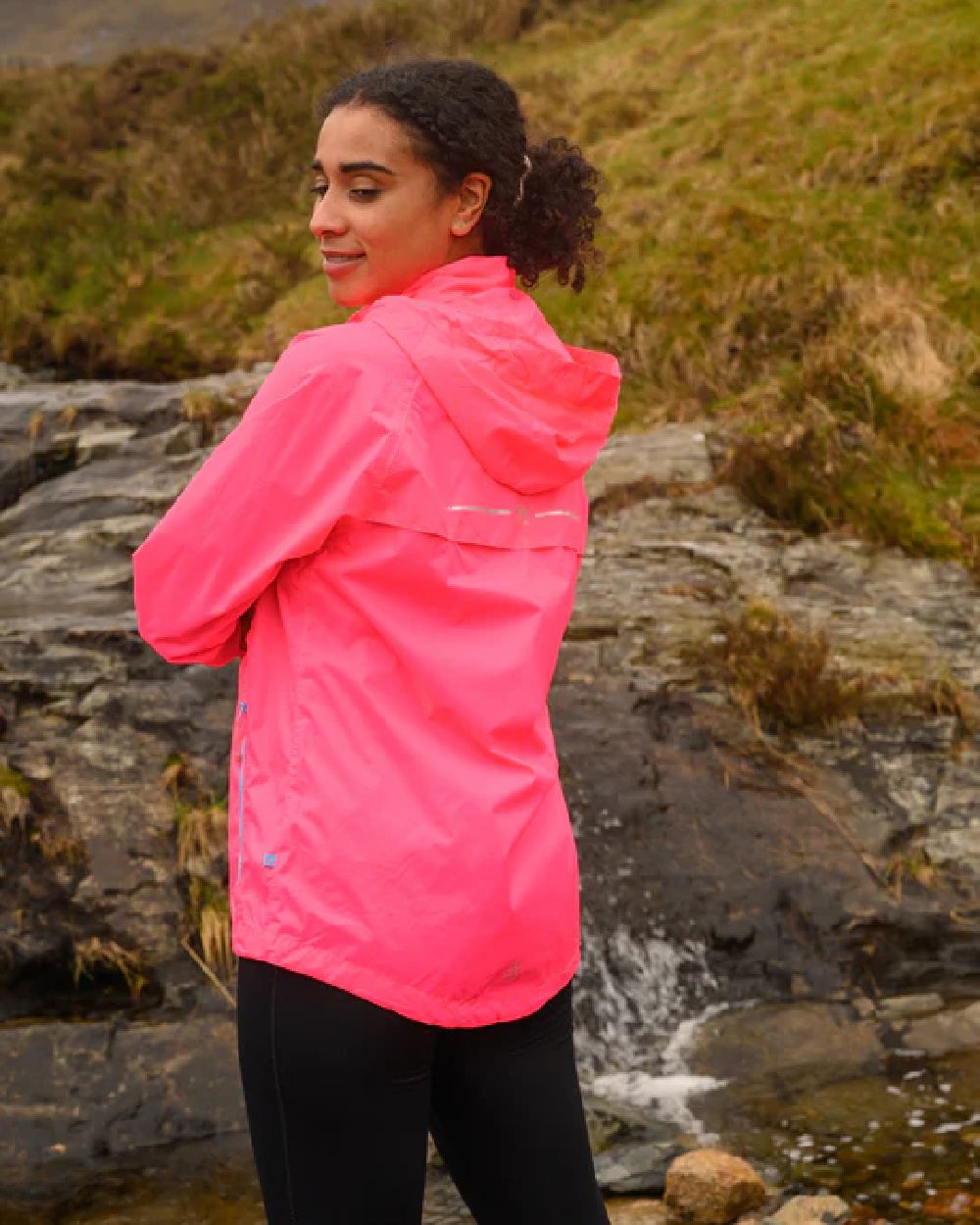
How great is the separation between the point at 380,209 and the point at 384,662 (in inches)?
25.6

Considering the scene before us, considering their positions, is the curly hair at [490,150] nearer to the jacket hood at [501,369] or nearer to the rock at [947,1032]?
the jacket hood at [501,369]

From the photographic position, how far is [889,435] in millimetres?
7613

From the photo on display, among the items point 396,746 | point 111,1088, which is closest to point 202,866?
point 111,1088

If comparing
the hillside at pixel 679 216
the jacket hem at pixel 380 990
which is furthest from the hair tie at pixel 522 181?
the jacket hem at pixel 380 990

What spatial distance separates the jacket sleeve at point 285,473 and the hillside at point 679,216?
809mm

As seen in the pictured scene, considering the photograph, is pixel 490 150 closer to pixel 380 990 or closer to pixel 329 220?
pixel 329 220

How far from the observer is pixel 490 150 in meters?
1.89

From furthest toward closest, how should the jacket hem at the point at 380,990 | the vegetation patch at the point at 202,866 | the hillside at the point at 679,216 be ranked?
the hillside at the point at 679,216 < the vegetation patch at the point at 202,866 < the jacket hem at the point at 380,990

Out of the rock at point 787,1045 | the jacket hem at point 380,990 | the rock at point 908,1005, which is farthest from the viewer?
the rock at point 908,1005

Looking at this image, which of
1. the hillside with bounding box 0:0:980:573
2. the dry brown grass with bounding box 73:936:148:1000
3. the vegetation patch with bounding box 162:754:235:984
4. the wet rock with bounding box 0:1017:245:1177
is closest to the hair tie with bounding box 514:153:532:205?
the hillside with bounding box 0:0:980:573

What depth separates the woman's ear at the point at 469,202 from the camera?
Answer: 6.24 feet

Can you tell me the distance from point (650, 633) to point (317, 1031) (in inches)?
189

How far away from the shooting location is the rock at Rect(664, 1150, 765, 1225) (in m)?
3.84

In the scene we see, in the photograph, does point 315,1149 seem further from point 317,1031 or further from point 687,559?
point 687,559
